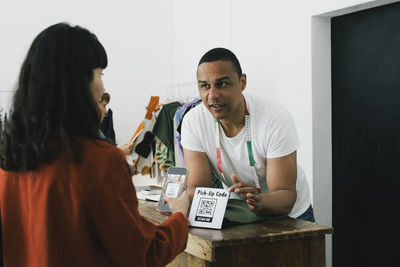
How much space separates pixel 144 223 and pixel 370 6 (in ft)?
7.42

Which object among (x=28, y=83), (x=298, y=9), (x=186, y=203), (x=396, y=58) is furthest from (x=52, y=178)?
(x=298, y=9)

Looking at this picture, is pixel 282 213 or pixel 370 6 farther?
pixel 370 6

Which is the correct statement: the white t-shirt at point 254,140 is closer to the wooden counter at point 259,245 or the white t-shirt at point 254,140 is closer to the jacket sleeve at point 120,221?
the wooden counter at point 259,245

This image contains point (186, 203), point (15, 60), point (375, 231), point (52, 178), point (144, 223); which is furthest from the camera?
point (15, 60)

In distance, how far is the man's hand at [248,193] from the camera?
5.95 feet

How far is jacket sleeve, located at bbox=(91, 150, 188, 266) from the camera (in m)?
1.08

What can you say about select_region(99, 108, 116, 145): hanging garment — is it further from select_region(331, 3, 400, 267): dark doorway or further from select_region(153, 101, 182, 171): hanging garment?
select_region(331, 3, 400, 267): dark doorway

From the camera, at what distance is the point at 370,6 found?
2820 millimetres

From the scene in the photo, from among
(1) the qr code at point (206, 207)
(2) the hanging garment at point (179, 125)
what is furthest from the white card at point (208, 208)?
(2) the hanging garment at point (179, 125)

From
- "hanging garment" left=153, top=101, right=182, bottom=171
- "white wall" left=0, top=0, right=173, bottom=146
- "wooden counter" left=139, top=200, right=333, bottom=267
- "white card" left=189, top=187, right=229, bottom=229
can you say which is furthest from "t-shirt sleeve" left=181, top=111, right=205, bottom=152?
"white wall" left=0, top=0, right=173, bottom=146

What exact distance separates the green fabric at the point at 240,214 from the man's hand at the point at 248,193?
3 cm

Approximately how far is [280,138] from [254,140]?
131 mm

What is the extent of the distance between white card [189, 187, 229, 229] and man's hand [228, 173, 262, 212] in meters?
0.05

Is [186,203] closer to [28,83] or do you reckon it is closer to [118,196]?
[118,196]
